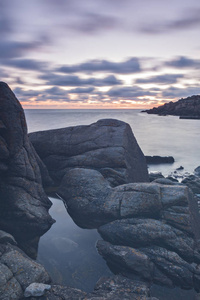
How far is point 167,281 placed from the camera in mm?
10789

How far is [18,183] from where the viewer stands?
47.4 feet

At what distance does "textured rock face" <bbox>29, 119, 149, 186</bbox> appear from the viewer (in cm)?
1897

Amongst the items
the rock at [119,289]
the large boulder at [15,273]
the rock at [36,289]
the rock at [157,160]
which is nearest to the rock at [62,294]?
the rock at [36,289]

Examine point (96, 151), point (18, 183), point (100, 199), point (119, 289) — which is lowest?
point (119, 289)

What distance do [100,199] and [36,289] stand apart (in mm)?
6574

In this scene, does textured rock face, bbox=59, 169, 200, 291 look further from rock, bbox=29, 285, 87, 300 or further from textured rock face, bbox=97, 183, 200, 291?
rock, bbox=29, 285, 87, 300

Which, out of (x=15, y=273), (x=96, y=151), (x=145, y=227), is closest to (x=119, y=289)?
(x=145, y=227)

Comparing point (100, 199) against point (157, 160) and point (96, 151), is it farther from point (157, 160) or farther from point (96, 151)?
point (157, 160)

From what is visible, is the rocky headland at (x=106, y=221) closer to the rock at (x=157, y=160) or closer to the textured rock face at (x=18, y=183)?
the textured rock face at (x=18, y=183)

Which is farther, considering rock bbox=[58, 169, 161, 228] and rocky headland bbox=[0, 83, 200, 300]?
rock bbox=[58, 169, 161, 228]

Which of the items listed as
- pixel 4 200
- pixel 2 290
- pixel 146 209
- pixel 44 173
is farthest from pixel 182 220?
pixel 44 173

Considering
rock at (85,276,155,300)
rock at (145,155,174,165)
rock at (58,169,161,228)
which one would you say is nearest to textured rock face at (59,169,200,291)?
rock at (58,169,161,228)

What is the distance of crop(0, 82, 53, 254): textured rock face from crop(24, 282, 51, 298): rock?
3.68 meters

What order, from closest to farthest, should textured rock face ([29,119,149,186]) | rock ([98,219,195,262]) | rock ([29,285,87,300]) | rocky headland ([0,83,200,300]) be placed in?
rock ([29,285,87,300]) < rocky headland ([0,83,200,300]) < rock ([98,219,195,262]) < textured rock face ([29,119,149,186])
